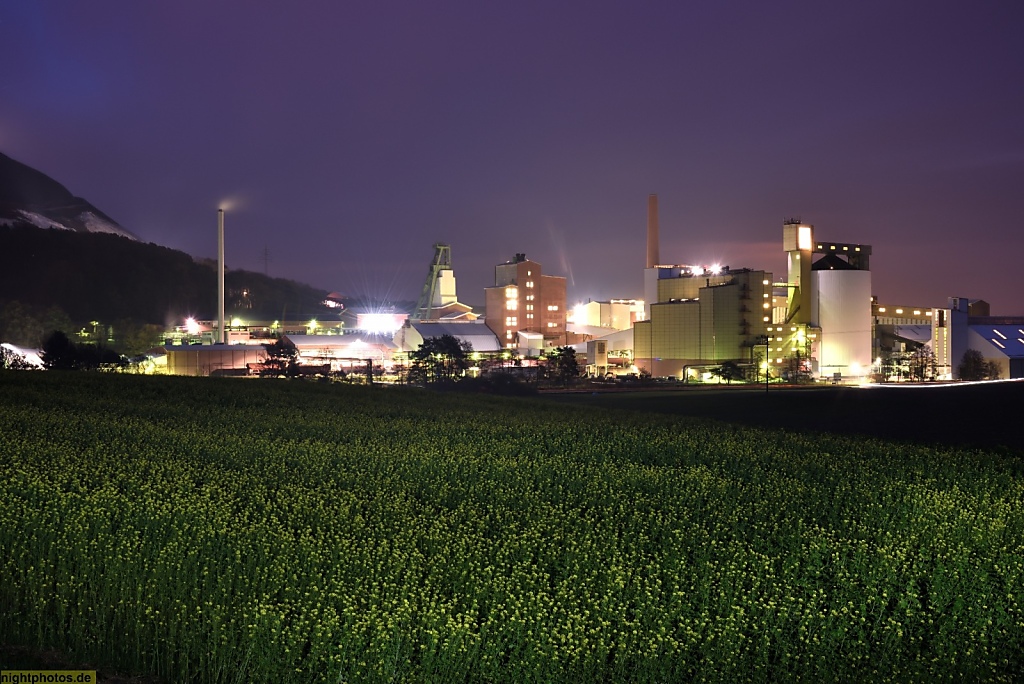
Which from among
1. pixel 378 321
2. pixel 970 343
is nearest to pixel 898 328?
pixel 970 343

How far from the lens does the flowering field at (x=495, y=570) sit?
987 cm

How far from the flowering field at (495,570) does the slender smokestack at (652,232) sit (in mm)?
144165

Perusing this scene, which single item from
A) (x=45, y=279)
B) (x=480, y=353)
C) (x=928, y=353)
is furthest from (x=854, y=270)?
(x=45, y=279)

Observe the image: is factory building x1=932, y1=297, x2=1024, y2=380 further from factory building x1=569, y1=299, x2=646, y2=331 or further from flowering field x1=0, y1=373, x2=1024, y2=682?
flowering field x1=0, y1=373, x2=1024, y2=682

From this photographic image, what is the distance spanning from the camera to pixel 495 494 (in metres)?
15.7

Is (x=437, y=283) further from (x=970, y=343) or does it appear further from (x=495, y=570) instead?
(x=495, y=570)

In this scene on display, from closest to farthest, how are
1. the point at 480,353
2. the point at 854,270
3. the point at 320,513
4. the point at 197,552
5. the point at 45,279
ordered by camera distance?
the point at 197,552
the point at 320,513
the point at 854,270
the point at 480,353
the point at 45,279

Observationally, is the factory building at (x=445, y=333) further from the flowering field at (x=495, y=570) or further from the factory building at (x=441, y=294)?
the flowering field at (x=495, y=570)

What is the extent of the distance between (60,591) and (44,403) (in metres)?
18.6

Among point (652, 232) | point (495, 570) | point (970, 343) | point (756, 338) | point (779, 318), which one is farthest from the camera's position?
point (652, 232)

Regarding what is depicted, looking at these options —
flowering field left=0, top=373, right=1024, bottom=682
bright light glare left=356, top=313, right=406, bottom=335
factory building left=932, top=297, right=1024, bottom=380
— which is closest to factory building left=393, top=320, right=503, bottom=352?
bright light glare left=356, top=313, right=406, bottom=335

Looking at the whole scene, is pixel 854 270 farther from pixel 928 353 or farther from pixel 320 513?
pixel 320 513

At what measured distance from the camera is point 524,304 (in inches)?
6722

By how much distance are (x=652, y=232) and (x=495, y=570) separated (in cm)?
15551
